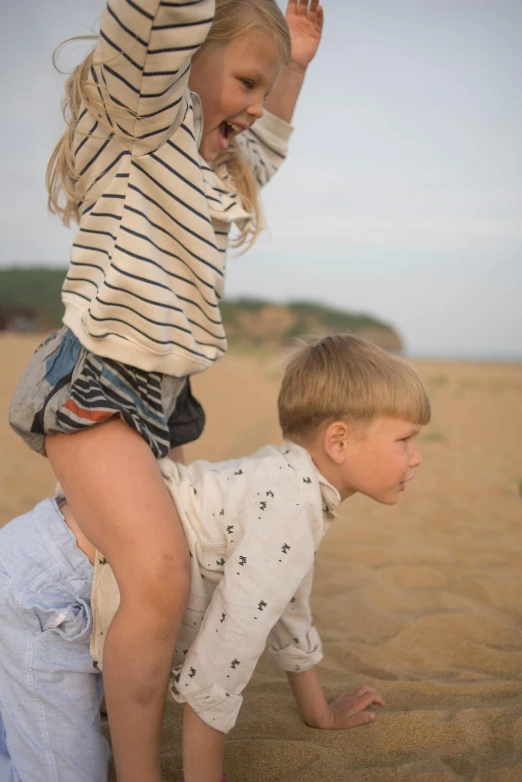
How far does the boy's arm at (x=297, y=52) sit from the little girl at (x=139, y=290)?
1.63 feet

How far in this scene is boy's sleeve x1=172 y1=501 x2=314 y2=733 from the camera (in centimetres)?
155

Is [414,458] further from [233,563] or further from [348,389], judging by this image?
[233,563]

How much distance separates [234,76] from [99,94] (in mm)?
412

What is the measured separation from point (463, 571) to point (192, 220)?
6.88 feet

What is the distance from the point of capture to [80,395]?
5.11 feet

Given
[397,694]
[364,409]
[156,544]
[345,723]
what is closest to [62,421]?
[156,544]

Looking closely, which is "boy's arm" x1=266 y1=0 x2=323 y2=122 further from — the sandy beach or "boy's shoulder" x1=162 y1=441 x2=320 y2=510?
the sandy beach

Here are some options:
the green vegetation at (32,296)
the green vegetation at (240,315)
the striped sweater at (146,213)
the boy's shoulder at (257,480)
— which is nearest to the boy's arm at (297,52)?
the striped sweater at (146,213)

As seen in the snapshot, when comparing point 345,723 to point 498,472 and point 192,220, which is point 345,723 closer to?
point 192,220

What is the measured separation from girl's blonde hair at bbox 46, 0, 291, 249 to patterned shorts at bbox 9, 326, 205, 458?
380mm

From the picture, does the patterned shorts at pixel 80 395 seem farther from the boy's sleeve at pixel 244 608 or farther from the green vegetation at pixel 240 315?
the green vegetation at pixel 240 315

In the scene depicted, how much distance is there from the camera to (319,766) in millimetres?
1721

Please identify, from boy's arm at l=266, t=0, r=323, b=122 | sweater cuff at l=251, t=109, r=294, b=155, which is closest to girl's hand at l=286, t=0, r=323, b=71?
boy's arm at l=266, t=0, r=323, b=122

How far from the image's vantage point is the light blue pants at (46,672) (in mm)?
1589
